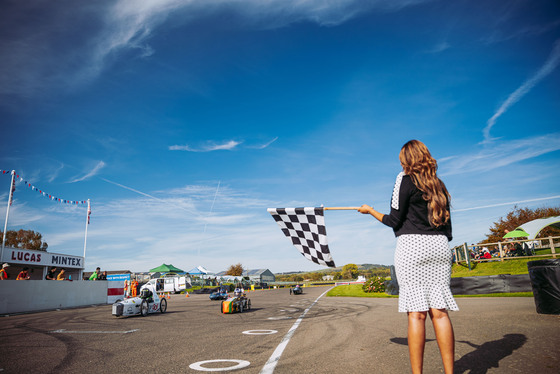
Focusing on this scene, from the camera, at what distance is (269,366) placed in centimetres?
337

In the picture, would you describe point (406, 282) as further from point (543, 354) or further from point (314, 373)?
point (543, 354)

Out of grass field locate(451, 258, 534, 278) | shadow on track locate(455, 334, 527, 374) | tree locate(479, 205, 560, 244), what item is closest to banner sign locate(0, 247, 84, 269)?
shadow on track locate(455, 334, 527, 374)

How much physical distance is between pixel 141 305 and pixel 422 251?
1036 centimetres

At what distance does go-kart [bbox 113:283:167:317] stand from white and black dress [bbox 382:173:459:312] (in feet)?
31.8

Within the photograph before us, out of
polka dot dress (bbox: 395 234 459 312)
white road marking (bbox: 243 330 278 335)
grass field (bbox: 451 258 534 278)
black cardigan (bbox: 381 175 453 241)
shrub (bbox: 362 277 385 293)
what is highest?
black cardigan (bbox: 381 175 453 241)

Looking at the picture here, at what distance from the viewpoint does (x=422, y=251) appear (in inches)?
93.7

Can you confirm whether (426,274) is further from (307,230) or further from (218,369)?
(218,369)

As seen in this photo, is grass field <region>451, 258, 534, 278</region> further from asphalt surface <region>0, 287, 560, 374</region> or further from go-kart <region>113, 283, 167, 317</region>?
go-kart <region>113, 283, 167, 317</region>

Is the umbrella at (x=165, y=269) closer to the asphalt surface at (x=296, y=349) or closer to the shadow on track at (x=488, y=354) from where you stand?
the asphalt surface at (x=296, y=349)

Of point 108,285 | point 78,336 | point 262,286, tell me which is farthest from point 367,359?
point 262,286

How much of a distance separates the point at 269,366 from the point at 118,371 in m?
1.60

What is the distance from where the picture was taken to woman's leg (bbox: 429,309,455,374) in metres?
2.25

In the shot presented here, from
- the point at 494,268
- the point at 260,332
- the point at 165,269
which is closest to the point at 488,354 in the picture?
the point at 260,332

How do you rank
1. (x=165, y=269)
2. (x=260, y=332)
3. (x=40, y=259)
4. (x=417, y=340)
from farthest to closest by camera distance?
(x=165, y=269), (x=40, y=259), (x=260, y=332), (x=417, y=340)
